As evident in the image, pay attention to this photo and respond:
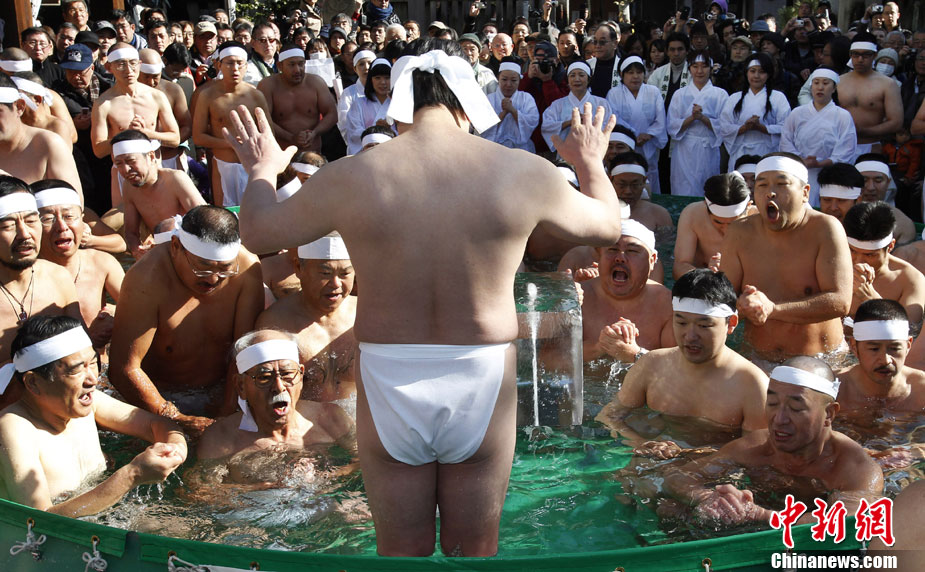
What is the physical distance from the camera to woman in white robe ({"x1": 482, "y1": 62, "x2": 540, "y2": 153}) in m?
9.39

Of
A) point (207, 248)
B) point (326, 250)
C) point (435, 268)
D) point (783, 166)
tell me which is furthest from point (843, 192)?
point (435, 268)

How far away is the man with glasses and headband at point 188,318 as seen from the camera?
15.5 feet

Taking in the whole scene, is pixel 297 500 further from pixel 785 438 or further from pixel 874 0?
pixel 874 0

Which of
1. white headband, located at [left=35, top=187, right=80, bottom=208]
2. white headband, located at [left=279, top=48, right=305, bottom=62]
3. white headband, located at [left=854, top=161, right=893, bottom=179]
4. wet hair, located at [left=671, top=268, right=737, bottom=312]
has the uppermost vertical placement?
white headband, located at [left=279, top=48, right=305, bottom=62]

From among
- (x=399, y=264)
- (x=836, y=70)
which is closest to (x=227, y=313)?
(x=399, y=264)

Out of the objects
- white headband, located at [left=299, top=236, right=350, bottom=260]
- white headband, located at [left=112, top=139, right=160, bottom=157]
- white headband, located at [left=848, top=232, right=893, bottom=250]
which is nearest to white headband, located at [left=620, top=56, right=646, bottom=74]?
white headband, located at [left=848, top=232, right=893, bottom=250]

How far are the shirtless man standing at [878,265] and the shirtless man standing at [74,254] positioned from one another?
4325 millimetres

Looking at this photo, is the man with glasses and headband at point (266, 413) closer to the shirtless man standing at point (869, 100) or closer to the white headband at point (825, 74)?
the white headband at point (825, 74)

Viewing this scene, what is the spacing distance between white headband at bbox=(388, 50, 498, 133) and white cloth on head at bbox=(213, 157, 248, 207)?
6.18 m

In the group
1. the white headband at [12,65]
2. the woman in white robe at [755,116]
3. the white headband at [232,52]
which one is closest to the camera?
the white headband at [12,65]

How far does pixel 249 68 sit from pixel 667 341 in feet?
20.2

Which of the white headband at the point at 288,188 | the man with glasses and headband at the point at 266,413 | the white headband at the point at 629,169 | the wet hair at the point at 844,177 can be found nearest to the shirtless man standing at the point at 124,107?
the white headband at the point at 288,188

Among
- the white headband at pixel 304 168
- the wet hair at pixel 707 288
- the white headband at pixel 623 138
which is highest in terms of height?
the white headband at pixel 304 168

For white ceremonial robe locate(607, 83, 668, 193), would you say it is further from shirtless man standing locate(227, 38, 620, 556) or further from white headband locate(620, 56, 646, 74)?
shirtless man standing locate(227, 38, 620, 556)
